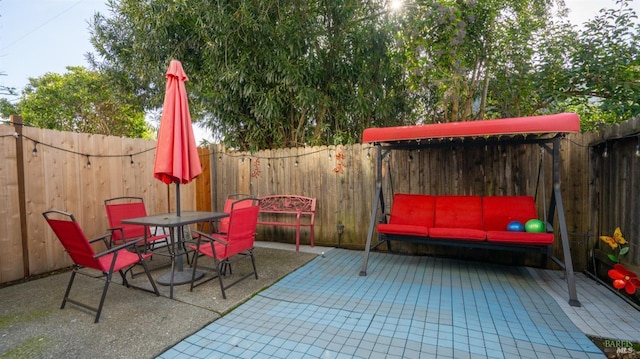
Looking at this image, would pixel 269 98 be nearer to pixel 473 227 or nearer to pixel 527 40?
pixel 473 227

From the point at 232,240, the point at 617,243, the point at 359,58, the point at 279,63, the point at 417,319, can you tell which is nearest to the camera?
the point at 417,319

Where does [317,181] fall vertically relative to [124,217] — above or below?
above

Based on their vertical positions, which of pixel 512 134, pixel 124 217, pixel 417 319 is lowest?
pixel 417 319

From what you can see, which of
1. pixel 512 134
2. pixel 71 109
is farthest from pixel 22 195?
pixel 71 109

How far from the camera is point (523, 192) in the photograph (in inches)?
160

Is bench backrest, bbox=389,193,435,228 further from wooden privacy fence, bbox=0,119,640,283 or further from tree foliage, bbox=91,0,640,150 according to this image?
tree foliage, bbox=91,0,640,150

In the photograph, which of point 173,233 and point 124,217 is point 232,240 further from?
point 124,217

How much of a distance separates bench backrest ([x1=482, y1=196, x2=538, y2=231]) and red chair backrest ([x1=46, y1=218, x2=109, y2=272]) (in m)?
4.27

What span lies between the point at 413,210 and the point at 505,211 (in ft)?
3.72

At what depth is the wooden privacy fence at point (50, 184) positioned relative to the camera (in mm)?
3408

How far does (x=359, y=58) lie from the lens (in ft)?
19.6

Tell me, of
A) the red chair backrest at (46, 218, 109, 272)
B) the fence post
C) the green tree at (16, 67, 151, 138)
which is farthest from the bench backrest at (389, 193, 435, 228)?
the green tree at (16, 67, 151, 138)

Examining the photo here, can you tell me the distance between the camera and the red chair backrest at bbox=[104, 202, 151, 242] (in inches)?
144

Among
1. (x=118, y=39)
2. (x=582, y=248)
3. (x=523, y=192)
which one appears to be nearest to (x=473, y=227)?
(x=523, y=192)
